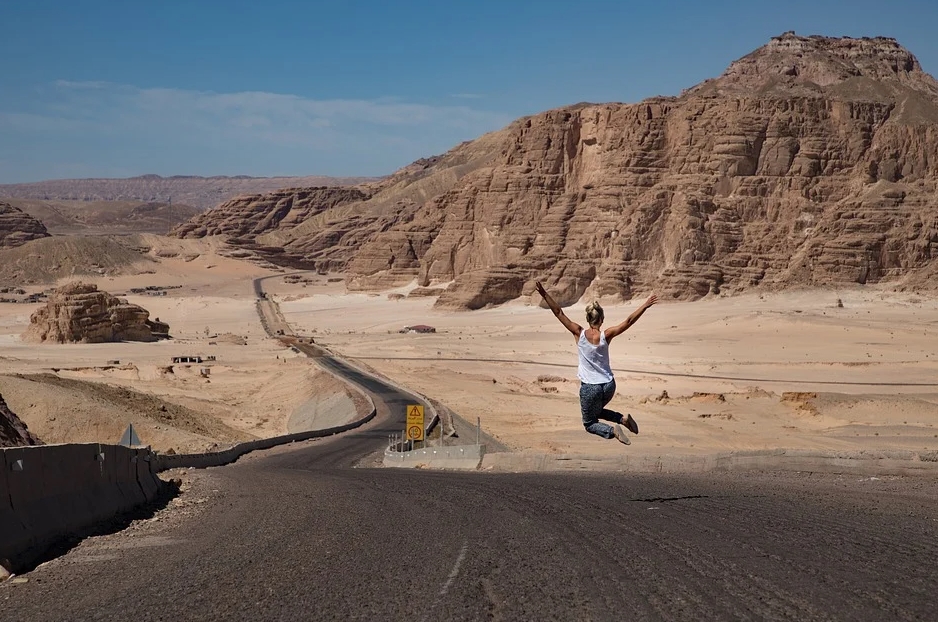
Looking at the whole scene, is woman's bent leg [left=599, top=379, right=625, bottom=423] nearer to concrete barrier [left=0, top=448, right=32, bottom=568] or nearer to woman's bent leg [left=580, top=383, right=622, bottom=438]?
woman's bent leg [left=580, top=383, right=622, bottom=438]

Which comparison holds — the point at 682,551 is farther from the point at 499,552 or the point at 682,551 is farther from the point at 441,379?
the point at 441,379

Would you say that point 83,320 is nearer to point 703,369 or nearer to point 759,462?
point 703,369

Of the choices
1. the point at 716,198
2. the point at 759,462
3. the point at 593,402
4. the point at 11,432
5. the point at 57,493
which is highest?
the point at 716,198

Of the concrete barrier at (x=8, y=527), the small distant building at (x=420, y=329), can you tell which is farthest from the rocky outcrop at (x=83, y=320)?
the concrete barrier at (x=8, y=527)

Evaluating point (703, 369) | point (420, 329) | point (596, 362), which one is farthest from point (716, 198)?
point (596, 362)

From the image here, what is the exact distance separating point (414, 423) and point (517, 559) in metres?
20.4

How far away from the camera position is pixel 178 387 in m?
48.7

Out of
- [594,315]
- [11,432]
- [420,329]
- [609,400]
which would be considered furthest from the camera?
[420,329]

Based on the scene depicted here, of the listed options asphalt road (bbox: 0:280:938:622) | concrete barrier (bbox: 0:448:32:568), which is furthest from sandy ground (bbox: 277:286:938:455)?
concrete barrier (bbox: 0:448:32:568)

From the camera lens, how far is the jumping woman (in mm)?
9211

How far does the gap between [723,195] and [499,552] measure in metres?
76.4

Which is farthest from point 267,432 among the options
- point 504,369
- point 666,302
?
point 666,302

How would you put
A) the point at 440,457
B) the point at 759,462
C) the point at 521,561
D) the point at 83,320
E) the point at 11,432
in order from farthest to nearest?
the point at 83,320 < the point at 440,457 < the point at 759,462 < the point at 11,432 < the point at 521,561

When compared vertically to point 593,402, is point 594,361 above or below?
above
